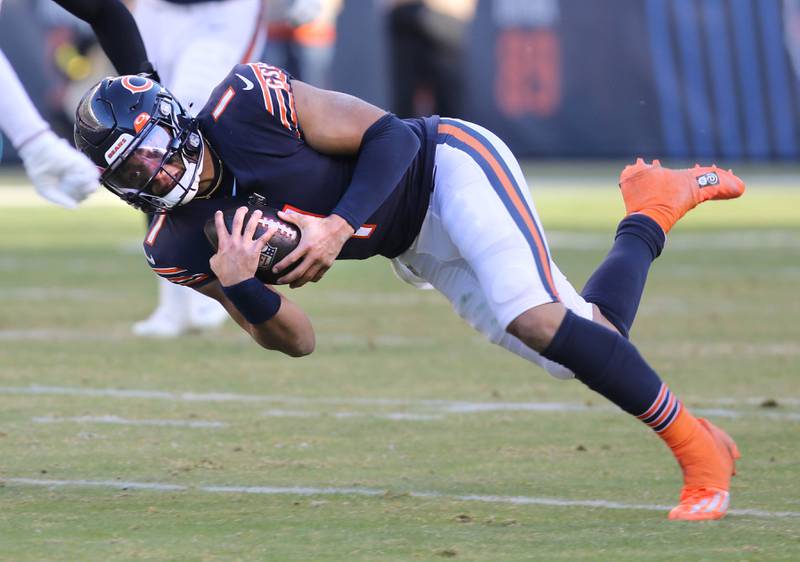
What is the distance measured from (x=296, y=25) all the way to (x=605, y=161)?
12206 mm

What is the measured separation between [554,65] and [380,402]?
13.7 meters

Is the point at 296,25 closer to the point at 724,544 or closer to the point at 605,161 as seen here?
the point at 724,544

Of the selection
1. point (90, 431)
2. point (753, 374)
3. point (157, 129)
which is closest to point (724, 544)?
point (157, 129)

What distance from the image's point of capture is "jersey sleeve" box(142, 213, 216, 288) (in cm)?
409

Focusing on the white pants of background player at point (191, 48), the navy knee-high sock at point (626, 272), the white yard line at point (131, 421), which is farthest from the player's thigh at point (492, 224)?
the white pants of background player at point (191, 48)

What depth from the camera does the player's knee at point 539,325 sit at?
3.87 m

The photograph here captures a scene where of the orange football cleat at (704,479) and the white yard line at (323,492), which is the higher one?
the orange football cleat at (704,479)

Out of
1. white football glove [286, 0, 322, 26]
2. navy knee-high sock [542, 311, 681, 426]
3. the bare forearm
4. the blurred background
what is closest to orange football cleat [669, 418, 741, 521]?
navy knee-high sock [542, 311, 681, 426]

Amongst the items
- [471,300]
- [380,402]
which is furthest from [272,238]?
[380,402]

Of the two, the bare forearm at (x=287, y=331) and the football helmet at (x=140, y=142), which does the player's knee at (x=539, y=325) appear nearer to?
the bare forearm at (x=287, y=331)

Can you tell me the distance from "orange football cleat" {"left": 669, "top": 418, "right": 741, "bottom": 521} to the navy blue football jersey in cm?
102

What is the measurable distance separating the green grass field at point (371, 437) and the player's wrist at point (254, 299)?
0.50m

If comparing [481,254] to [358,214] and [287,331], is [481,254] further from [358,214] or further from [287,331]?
[287,331]

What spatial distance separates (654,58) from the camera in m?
18.5
